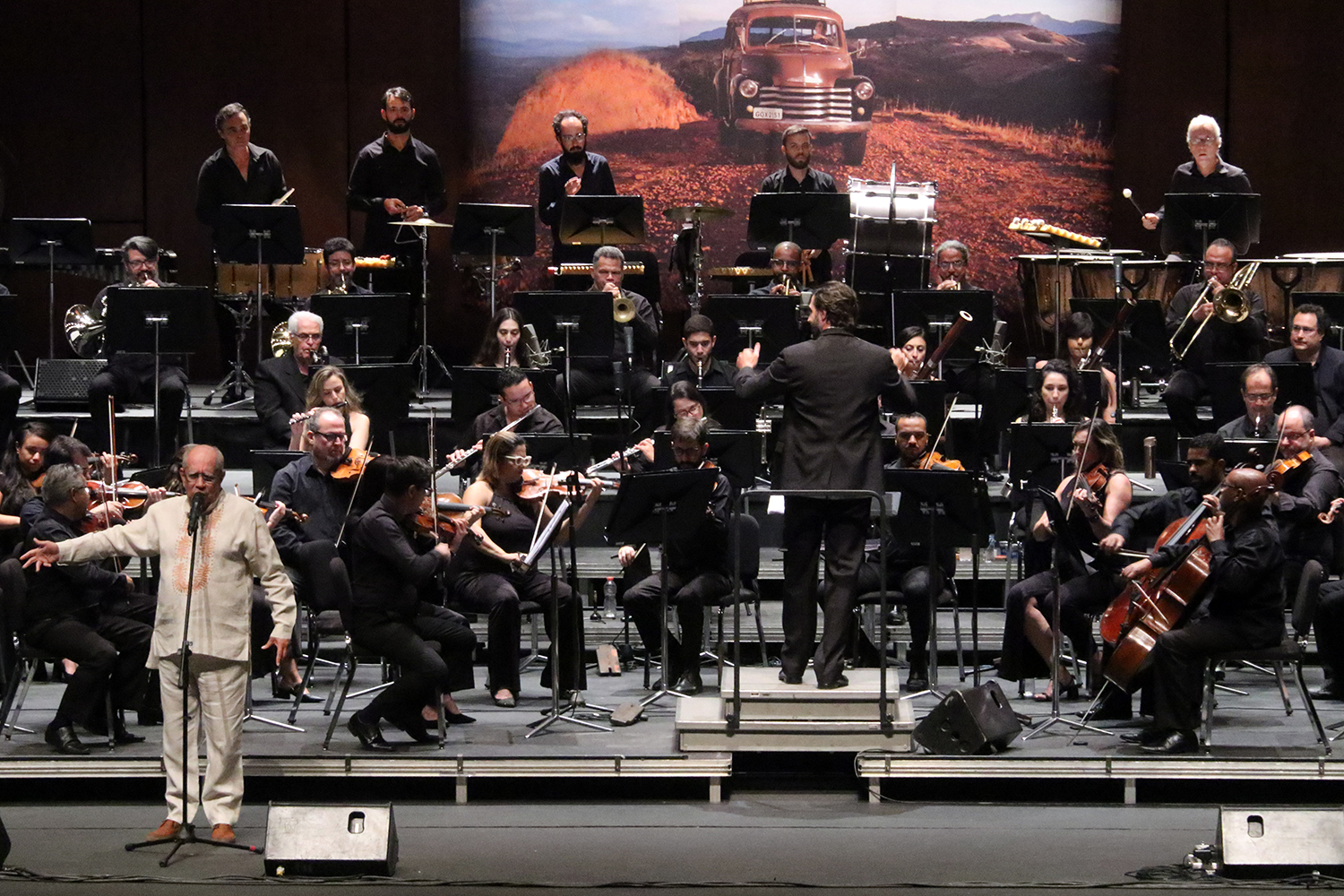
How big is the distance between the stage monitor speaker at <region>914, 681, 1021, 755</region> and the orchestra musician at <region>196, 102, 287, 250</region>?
6.08m

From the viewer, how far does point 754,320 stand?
10.3m

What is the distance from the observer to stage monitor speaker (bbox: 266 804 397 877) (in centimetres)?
630

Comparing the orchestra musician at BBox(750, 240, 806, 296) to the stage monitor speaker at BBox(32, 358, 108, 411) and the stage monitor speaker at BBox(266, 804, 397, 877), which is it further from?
the stage monitor speaker at BBox(266, 804, 397, 877)

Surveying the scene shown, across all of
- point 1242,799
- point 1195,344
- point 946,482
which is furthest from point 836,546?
point 1195,344

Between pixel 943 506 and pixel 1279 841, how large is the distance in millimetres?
2239

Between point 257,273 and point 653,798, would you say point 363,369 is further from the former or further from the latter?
point 653,798

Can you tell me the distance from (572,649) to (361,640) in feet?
3.76

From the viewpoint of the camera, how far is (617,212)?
433 inches

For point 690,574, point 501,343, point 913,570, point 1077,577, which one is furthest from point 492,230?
Answer: point 1077,577

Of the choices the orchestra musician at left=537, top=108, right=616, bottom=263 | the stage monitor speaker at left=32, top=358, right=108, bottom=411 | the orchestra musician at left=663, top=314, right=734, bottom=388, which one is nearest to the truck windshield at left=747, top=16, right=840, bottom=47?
the orchestra musician at left=537, top=108, right=616, bottom=263

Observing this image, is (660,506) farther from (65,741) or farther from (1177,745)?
(65,741)

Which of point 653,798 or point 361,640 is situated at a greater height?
point 361,640

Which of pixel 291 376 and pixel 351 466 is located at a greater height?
pixel 291 376

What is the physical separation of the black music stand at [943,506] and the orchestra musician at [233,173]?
5.32 metres
